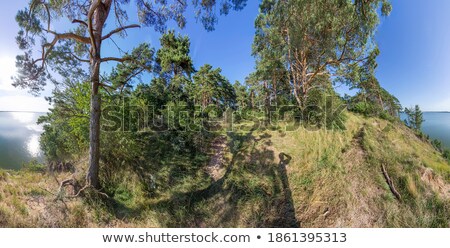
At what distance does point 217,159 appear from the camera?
6.25 metres

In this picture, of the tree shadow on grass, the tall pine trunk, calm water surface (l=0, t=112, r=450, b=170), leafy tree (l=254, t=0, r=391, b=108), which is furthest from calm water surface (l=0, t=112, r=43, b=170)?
leafy tree (l=254, t=0, r=391, b=108)

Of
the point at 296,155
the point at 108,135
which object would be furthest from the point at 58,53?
→ the point at 296,155

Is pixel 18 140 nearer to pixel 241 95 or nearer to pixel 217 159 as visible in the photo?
pixel 217 159

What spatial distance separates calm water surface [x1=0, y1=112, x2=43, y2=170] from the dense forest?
461mm

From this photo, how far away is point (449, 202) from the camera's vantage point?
12.5 feet

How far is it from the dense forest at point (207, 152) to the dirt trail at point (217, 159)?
0.17 feet

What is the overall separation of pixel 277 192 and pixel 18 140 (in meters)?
8.48

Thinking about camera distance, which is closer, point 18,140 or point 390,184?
point 390,184

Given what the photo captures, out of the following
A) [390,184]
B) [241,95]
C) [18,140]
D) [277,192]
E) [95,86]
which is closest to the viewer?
[95,86]

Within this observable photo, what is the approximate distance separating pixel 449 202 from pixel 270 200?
3.60 metres

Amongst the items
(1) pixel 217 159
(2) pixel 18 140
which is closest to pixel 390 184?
(1) pixel 217 159

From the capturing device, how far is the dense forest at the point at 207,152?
3.95 metres

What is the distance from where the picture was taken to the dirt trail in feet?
18.4

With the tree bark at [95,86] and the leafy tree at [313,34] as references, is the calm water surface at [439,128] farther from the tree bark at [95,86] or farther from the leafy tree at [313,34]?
the tree bark at [95,86]
